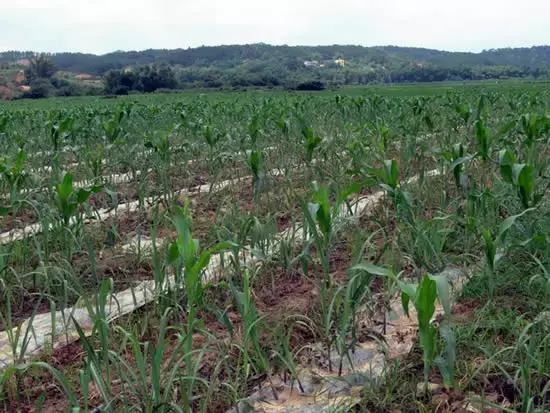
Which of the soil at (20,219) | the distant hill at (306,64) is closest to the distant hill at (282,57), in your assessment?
the distant hill at (306,64)

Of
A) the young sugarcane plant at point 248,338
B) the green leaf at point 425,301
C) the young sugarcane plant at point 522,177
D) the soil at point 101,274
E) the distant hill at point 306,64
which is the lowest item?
the soil at point 101,274

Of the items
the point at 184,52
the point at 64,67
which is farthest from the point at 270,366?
the point at 184,52

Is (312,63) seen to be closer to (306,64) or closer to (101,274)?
(306,64)

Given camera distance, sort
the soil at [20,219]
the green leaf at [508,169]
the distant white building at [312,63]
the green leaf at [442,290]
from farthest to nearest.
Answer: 1. the distant white building at [312,63]
2. the soil at [20,219]
3. the green leaf at [508,169]
4. the green leaf at [442,290]

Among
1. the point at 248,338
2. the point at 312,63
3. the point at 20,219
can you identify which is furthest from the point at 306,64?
the point at 248,338

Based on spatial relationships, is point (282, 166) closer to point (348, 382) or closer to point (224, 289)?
point (224, 289)

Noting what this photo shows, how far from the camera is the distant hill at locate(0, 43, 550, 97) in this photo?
244 feet

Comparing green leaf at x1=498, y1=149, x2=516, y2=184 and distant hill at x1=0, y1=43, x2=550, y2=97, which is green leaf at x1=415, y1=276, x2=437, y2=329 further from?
distant hill at x1=0, y1=43, x2=550, y2=97

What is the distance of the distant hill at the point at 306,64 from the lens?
244ft

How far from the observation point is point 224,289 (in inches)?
114

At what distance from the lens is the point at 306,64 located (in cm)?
10975

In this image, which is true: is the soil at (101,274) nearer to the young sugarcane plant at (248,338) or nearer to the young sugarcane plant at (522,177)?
the young sugarcane plant at (248,338)

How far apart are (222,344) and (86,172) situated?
4114 mm

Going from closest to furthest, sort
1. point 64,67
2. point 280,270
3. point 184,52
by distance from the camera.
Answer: point 280,270 < point 64,67 < point 184,52
